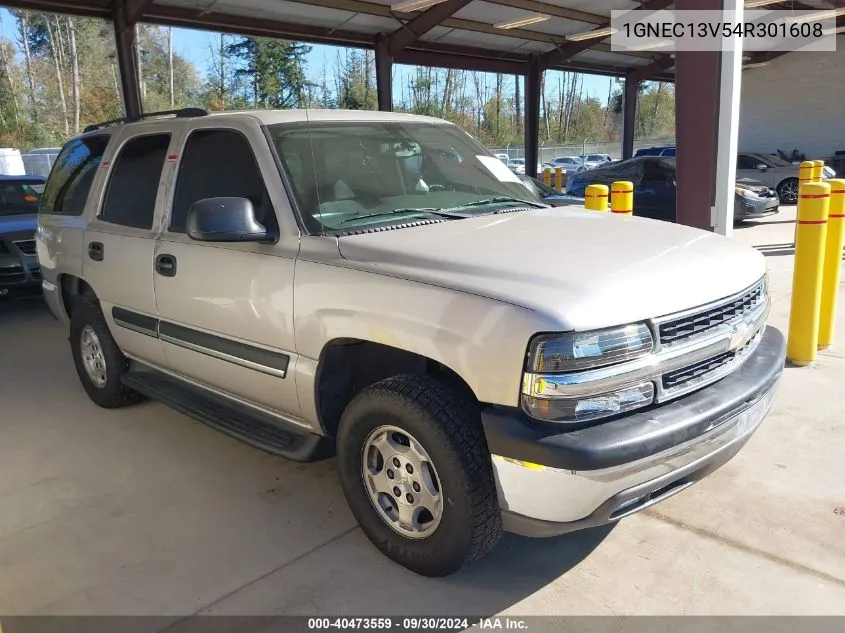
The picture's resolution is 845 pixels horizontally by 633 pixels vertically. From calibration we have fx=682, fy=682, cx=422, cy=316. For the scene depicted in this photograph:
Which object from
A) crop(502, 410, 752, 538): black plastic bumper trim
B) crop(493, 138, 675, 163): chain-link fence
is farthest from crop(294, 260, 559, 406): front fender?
crop(493, 138, 675, 163): chain-link fence

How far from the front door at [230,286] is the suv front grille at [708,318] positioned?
162cm

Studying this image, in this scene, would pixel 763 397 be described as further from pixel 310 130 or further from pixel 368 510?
pixel 310 130

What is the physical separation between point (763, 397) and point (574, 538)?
1.04 meters

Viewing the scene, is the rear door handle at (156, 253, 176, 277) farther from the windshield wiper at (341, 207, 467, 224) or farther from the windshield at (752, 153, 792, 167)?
the windshield at (752, 153, 792, 167)

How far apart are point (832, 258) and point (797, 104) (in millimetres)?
21694

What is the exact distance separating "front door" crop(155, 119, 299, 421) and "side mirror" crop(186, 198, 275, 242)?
0.52 ft

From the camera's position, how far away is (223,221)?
9.88ft

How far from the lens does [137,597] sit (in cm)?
285

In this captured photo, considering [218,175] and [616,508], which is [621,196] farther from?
[616,508]

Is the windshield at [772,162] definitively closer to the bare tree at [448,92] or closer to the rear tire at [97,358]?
the rear tire at [97,358]

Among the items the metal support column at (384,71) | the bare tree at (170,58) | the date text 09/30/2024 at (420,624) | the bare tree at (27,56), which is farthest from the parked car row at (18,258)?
the bare tree at (170,58)

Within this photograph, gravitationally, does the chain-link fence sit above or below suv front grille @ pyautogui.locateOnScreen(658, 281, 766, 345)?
above

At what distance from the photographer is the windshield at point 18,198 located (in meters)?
9.13

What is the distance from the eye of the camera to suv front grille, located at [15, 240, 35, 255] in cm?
816
